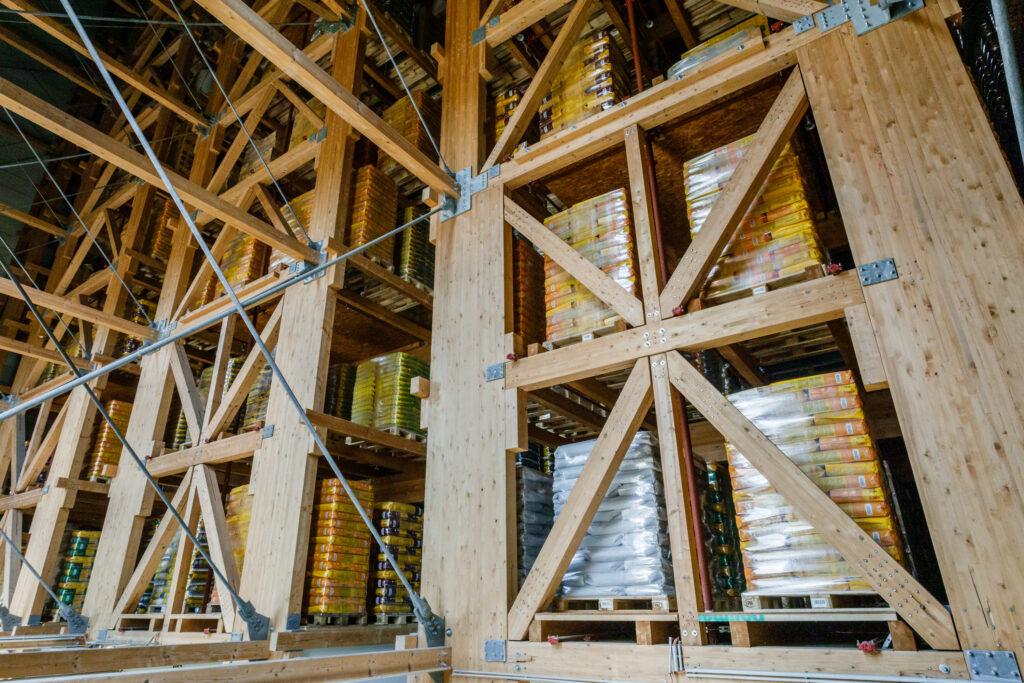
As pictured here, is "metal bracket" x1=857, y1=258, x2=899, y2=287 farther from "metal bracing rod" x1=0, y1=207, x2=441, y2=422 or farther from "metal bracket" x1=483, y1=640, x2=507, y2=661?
"metal bracket" x1=483, y1=640, x2=507, y2=661

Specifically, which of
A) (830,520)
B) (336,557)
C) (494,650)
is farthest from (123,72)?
(830,520)

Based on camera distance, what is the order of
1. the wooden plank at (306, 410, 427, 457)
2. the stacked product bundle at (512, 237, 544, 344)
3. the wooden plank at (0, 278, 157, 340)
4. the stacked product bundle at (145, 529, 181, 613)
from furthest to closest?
the stacked product bundle at (145, 529, 181, 613), the wooden plank at (0, 278, 157, 340), the wooden plank at (306, 410, 427, 457), the stacked product bundle at (512, 237, 544, 344)

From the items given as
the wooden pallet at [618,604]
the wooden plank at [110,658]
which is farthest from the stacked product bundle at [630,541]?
the wooden plank at [110,658]

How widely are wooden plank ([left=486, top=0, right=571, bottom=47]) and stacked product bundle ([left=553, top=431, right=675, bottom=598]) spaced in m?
A: 5.74

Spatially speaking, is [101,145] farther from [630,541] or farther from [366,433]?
[630,541]

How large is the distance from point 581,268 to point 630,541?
8.59 ft

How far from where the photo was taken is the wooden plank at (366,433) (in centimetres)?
796

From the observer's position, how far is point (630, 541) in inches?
211

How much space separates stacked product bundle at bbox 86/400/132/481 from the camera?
38.9 feet

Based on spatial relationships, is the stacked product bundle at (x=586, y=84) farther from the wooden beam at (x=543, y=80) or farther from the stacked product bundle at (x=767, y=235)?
the stacked product bundle at (x=767, y=235)

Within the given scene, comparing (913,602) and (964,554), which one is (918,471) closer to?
(964,554)

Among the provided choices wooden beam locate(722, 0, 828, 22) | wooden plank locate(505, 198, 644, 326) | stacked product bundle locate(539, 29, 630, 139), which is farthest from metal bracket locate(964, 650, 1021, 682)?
stacked product bundle locate(539, 29, 630, 139)

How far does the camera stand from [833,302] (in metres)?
4.73

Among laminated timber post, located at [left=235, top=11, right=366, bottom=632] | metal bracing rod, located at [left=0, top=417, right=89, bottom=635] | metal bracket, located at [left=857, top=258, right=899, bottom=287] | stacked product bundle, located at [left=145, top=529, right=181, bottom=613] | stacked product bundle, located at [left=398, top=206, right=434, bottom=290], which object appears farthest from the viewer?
stacked product bundle, located at [left=398, top=206, right=434, bottom=290]
